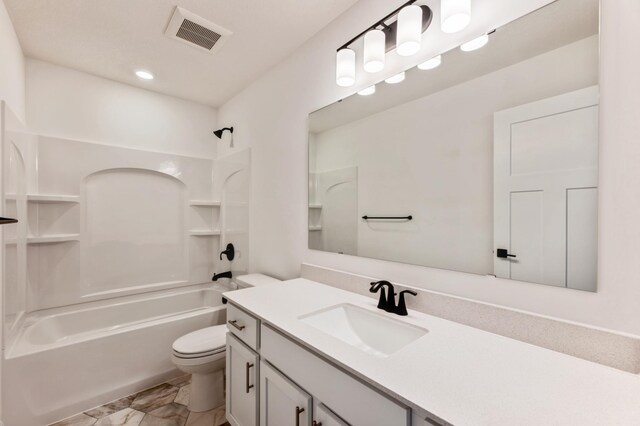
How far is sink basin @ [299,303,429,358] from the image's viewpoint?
1.14 meters

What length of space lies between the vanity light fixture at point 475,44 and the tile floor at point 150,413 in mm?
2495

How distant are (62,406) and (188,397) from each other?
31.0 inches

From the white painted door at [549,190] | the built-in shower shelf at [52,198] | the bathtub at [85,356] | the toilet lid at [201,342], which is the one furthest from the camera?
the built-in shower shelf at [52,198]

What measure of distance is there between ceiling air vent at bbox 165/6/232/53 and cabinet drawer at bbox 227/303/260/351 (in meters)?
1.81

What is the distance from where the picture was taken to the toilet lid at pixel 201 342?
184 cm

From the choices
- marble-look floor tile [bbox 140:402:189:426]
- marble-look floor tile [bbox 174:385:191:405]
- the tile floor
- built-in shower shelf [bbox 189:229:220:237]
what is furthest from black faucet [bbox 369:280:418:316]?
built-in shower shelf [bbox 189:229:220:237]

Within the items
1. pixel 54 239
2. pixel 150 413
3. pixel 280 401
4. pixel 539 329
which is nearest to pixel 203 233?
pixel 54 239

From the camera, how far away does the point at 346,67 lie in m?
1.57

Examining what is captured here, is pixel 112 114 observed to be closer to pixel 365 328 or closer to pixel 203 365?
pixel 203 365

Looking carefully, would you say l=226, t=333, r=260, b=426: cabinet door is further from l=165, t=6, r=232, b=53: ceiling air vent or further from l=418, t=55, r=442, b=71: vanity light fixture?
l=165, t=6, r=232, b=53: ceiling air vent

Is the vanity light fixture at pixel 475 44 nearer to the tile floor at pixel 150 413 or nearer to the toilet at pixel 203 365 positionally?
the toilet at pixel 203 365

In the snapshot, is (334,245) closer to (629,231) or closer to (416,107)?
(416,107)

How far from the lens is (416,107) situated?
4.34 ft

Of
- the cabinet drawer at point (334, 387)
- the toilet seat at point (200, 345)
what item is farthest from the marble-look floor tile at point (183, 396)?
the cabinet drawer at point (334, 387)
